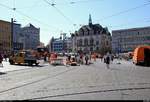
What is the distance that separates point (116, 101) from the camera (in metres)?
12.9

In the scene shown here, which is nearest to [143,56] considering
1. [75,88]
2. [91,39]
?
[75,88]

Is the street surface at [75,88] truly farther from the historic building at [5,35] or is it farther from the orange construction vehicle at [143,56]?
the historic building at [5,35]

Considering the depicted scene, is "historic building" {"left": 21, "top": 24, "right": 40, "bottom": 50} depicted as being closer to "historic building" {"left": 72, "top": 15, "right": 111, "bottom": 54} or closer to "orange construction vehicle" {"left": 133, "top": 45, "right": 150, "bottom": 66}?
"historic building" {"left": 72, "top": 15, "right": 111, "bottom": 54}

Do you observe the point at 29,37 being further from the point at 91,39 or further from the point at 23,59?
the point at 23,59

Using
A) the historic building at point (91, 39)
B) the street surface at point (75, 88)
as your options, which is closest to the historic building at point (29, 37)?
the historic building at point (91, 39)

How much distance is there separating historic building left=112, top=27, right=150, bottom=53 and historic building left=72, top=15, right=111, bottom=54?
23.0 feet

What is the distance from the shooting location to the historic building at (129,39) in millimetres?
172000

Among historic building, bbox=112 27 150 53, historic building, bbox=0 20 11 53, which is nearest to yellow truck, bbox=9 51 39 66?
historic building, bbox=0 20 11 53

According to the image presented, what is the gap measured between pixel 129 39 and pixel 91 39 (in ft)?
79.5

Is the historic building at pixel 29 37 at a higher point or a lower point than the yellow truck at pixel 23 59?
higher

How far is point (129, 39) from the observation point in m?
178

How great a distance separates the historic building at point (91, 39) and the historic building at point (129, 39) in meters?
7.00

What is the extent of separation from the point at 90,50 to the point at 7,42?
162 ft

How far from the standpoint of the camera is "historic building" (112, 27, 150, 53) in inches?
6772
